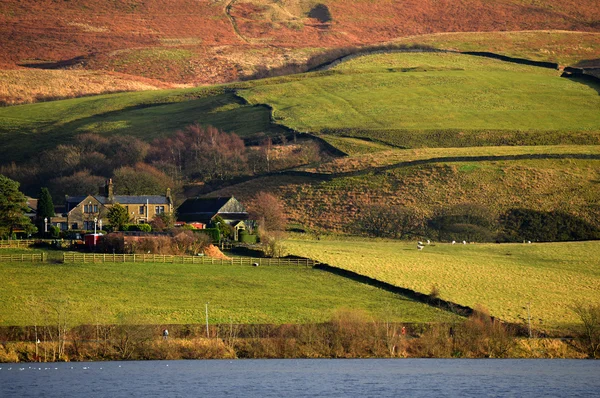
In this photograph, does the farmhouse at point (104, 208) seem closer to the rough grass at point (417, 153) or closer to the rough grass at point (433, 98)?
the rough grass at point (417, 153)

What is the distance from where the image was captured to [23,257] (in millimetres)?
78500

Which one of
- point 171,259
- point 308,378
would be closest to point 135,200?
point 171,259

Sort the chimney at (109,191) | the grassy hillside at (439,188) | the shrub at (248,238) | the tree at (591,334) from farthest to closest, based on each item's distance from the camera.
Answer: the chimney at (109,191) < the grassy hillside at (439,188) < the shrub at (248,238) < the tree at (591,334)

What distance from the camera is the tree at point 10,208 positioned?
297 feet

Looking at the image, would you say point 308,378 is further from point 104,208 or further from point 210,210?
point 104,208

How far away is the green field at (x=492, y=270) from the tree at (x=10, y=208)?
2233cm

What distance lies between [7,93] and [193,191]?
75.7m

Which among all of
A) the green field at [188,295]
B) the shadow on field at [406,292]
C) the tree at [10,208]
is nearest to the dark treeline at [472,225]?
the shadow on field at [406,292]

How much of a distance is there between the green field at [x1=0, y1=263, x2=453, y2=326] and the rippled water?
11.2 feet

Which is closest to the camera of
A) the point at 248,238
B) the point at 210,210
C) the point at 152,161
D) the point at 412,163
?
the point at 248,238

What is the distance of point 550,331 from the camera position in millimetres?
67625

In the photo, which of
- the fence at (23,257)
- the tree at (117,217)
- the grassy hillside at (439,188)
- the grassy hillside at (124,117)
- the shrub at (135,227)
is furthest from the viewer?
the grassy hillside at (124,117)

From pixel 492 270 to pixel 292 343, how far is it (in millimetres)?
25711

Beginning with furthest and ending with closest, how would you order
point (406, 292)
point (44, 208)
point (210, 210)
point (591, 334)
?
point (210, 210)
point (44, 208)
point (406, 292)
point (591, 334)
